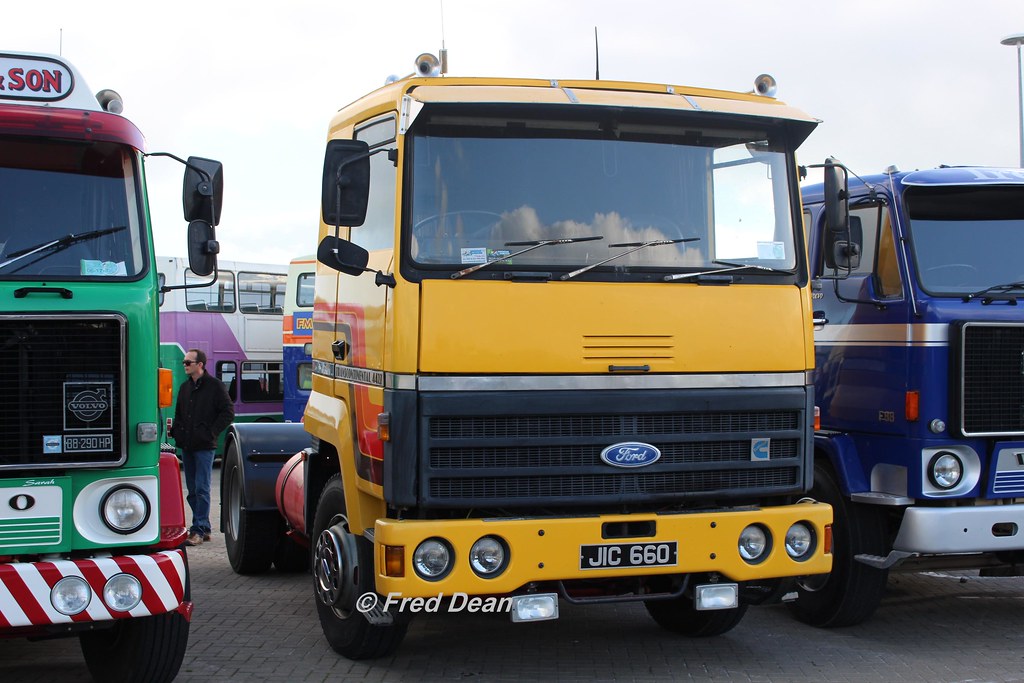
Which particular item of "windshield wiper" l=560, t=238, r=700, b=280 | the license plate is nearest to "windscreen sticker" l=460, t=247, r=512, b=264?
"windshield wiper" l=560, t=238, r=700, b=280

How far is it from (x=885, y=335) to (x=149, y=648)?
4.87 m

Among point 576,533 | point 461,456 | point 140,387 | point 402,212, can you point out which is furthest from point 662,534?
point 140,387

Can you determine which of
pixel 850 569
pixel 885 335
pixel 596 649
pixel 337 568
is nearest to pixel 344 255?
pixel 337 568

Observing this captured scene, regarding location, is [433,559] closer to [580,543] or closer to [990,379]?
[580,543]

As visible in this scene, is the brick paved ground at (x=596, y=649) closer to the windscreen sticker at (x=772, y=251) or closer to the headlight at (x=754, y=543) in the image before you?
the headlight at (x=754, y=543)

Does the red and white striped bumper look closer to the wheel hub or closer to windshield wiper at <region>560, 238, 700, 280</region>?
the wheel hub

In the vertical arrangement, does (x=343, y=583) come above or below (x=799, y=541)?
below

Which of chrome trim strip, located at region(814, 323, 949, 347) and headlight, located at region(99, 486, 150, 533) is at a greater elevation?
chrome trim strip, located at region(814, 323, 949, 347)

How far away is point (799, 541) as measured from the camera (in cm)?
666

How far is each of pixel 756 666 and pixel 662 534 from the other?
52.6 inches

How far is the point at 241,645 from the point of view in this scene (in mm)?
7711

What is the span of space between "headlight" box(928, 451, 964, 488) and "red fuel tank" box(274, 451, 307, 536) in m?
Answer: 4.08

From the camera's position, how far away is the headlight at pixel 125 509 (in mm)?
5812

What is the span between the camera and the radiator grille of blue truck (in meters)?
7.61
